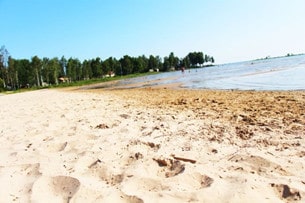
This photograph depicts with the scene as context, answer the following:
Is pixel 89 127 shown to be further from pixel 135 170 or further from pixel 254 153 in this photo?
pixel 254 153

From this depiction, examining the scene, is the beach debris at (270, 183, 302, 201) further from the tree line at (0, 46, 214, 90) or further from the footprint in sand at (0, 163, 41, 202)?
the tree line at (0, 46, 214, 90)

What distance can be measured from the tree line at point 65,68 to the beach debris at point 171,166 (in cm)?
6442

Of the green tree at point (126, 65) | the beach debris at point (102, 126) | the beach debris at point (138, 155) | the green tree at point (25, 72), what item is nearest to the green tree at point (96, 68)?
the green tree at point (126, 65)

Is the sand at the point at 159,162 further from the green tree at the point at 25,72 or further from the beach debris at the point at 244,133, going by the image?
the green tree at the point at 25,72

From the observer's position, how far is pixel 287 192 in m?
2.46

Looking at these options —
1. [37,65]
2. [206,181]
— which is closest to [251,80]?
[206,181]

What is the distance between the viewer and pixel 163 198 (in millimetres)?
2424

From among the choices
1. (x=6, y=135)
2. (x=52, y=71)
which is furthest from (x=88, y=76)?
(x=6, y=135)

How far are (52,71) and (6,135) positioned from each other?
8367cm

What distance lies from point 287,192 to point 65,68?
102532mm

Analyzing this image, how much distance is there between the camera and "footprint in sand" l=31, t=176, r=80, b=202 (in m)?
2.55

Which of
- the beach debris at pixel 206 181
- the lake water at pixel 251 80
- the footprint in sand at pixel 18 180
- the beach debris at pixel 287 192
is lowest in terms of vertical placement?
the lake water at pixel 251 80

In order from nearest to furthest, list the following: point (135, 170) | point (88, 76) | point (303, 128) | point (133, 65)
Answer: point (135, 170) → point (303, 128) → point (88, 76) → point (133, 65)

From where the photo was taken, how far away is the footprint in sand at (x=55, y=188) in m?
2.55
